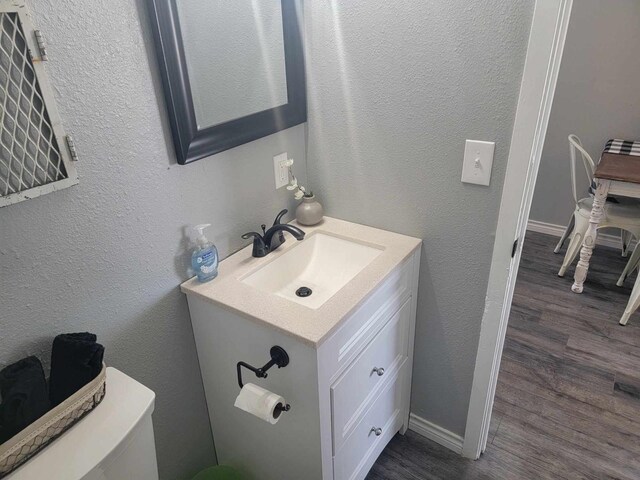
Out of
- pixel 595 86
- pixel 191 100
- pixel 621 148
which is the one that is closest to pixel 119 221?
pixel 191 100

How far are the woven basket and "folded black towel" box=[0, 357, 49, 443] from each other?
Answer: 0.07ft

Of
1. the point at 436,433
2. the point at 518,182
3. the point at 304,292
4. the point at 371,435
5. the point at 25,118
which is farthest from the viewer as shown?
the point at 436,433

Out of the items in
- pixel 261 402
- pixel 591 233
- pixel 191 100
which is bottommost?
pixel 591 233

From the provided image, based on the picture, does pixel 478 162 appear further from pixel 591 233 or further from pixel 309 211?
pixel 591 233

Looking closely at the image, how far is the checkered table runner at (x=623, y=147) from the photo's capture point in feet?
8.42

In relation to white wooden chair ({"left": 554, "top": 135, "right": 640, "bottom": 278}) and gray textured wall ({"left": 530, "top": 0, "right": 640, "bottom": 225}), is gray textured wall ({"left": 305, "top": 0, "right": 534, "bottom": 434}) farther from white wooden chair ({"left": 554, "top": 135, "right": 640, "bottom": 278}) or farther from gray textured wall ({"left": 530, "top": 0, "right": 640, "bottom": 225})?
gray textured wall ({"left": 530, "top": 0, "right": 640, "bottom": 225})

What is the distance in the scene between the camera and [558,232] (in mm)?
3266

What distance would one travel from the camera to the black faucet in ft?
4.67

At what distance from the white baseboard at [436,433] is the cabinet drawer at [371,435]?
9 centimetres

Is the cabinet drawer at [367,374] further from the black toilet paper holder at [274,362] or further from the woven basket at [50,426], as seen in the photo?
the woven basket at [50,426]

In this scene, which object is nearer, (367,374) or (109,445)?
(109,445)

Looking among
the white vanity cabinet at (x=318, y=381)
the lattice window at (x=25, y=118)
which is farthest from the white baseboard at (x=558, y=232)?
the lattice window at (x=25, y=118)

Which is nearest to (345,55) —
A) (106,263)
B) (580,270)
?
(106,263)

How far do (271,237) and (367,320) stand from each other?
42cm
